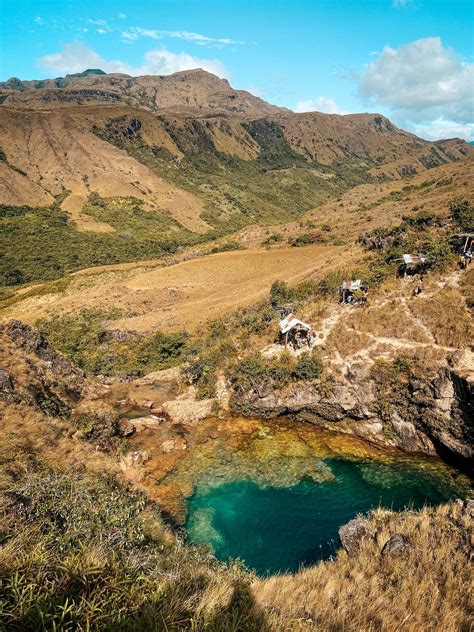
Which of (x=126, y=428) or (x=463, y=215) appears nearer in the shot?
(x=126, y=428)

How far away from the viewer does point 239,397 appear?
2811cm

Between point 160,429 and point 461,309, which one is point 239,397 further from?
point 461,309

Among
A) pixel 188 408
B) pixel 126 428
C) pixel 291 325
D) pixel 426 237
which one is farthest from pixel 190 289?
pixel 126 428

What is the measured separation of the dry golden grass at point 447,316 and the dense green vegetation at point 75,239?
353ft

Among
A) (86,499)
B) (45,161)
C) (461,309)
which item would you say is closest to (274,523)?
(86,499)

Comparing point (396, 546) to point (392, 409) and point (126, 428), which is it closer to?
point (392, 409)

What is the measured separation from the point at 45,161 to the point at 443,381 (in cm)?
21627

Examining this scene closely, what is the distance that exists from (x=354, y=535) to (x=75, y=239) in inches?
5695

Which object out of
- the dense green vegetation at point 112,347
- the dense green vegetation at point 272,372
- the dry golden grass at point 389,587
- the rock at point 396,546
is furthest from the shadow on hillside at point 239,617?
the dense green vegetation at point 112,347

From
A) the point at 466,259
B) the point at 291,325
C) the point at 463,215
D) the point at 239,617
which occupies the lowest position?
the point at 239,617

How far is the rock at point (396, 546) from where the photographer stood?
11.8 meters

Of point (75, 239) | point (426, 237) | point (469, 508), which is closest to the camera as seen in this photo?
point (469, 508)

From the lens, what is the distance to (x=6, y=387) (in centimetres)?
2053

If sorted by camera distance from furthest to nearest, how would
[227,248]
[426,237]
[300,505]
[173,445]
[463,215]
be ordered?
[227,248] < [463,215] < [426,237] < [173,445] < [300,505]
